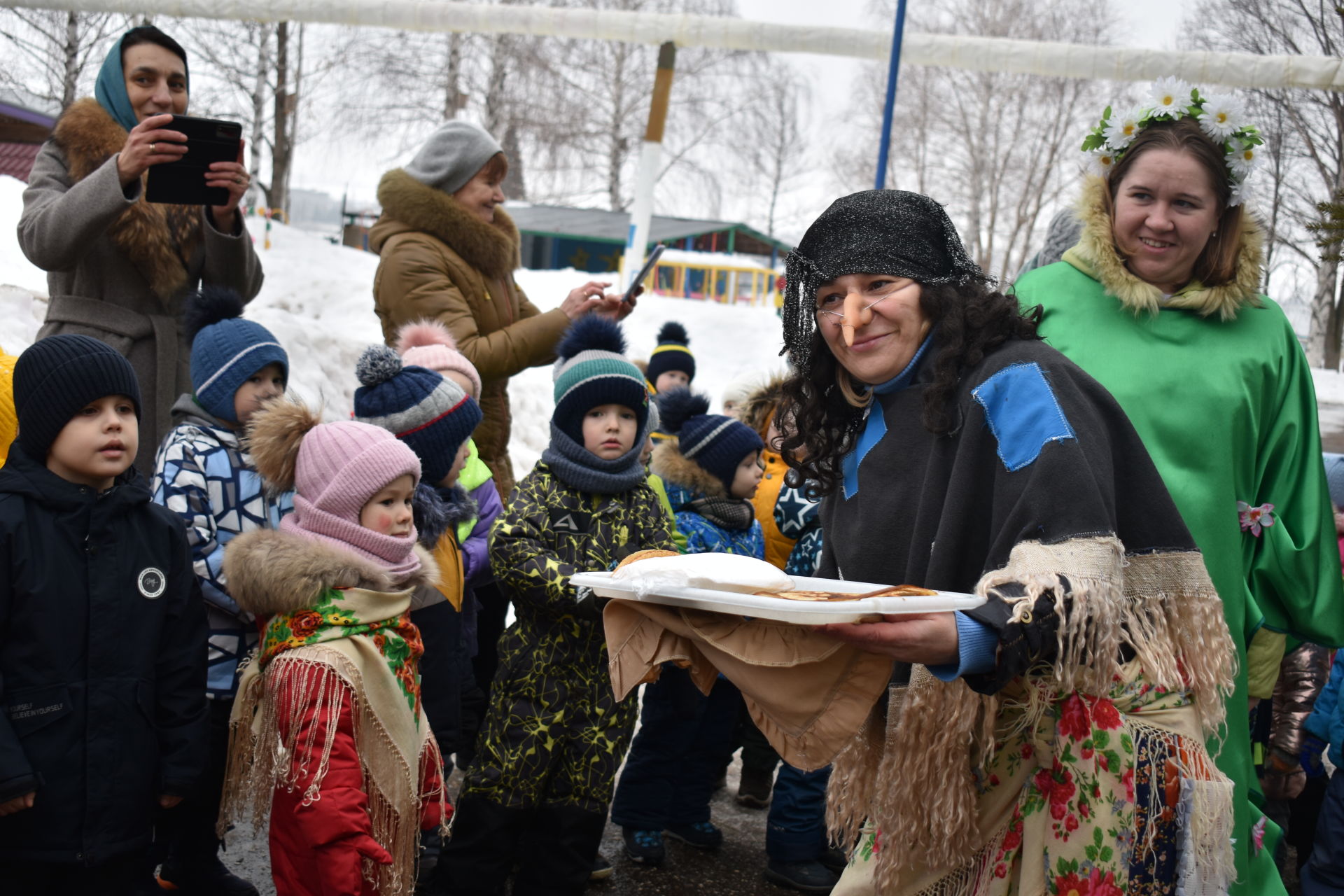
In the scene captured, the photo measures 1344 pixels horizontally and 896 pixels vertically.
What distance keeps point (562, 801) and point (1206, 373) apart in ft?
7.73

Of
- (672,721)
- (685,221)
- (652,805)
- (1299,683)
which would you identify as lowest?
(652,805)

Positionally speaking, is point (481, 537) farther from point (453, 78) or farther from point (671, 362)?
point (453, 78)

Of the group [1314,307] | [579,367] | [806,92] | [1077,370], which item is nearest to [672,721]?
[579,367]

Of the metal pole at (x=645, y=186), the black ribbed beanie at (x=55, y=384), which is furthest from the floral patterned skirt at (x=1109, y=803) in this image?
the metal pole at (x=645, y=186)

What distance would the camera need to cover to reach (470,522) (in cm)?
416

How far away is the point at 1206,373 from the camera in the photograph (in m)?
2.68

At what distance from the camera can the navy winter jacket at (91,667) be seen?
265cm

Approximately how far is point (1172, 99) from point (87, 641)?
3.07 m

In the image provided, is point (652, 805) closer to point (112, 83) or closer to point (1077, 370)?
point (1077, 370)

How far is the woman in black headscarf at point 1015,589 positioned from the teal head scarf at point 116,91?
123 inches

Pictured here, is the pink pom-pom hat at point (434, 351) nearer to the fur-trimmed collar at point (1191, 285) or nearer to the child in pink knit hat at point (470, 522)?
the child in pink knit hat at point (470, 522)

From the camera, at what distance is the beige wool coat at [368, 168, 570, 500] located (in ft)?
15.3

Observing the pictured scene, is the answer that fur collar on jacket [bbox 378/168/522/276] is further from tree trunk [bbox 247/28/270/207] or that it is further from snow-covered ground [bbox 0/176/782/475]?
tree trunk [bbox 247/28/270/207]

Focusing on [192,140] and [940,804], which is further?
[192,140]
